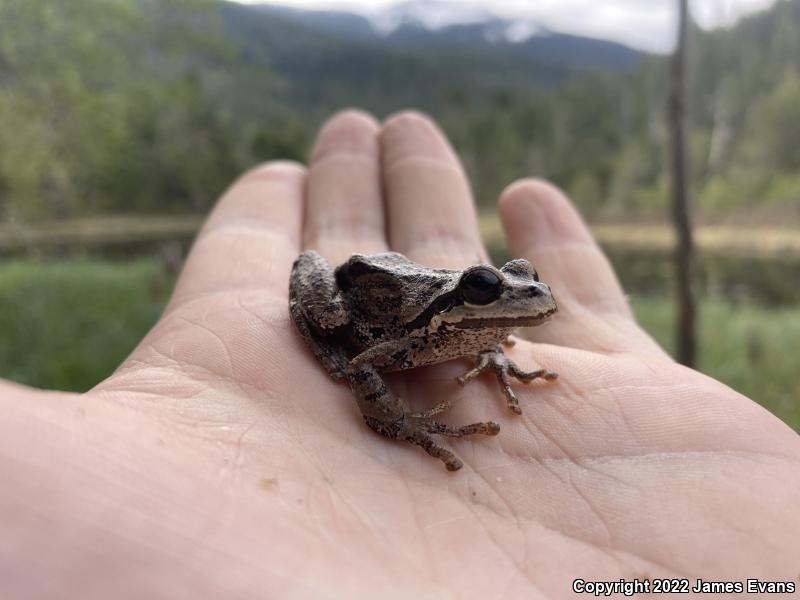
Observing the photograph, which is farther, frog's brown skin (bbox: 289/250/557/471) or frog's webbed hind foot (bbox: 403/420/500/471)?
frog's brown skin (bbox: 289/250/557/471)

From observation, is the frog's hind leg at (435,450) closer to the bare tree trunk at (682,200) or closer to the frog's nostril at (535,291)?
the frog's nostril at (535,291)

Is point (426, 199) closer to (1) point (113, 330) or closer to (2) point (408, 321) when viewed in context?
(2) point (408, 321)

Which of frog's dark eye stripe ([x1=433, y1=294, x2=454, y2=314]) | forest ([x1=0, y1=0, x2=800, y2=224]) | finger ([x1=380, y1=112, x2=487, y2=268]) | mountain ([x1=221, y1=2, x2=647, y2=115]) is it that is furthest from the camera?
mountain ([x1=221, y1=2, x2=647, y2=115])

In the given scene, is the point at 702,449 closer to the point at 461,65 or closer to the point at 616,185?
the point at 616,185

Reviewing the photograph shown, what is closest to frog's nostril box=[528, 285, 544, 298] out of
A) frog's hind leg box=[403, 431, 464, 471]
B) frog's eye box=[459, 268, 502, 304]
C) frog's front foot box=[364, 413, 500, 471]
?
frog's eye box=[459, 268, 502, 304]

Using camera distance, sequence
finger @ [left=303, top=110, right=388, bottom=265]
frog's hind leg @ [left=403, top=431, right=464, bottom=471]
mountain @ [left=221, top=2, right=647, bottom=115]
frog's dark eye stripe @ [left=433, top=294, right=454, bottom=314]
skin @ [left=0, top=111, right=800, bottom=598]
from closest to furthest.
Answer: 1. skin @ [left=0, top=111, right=800, bottom=598]
2. frog's hind leg @ [left=403, top=431, right=464, bottom=471]
3. frog's dark eye stripe @ [left=433, top=294, right=454, bottom=314]
4. finger @ [left=303, top=110, right=388, bottom=265]
5. mountain @ [left=221, top=2, right=647, bottom=115]

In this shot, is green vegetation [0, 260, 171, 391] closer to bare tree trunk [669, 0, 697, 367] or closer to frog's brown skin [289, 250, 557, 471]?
frog's brown skin [289, 250, 557, 471]

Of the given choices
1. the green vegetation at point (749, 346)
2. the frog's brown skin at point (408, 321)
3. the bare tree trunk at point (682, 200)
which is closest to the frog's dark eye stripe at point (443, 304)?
the frog's brown skin at point (408, 321)
